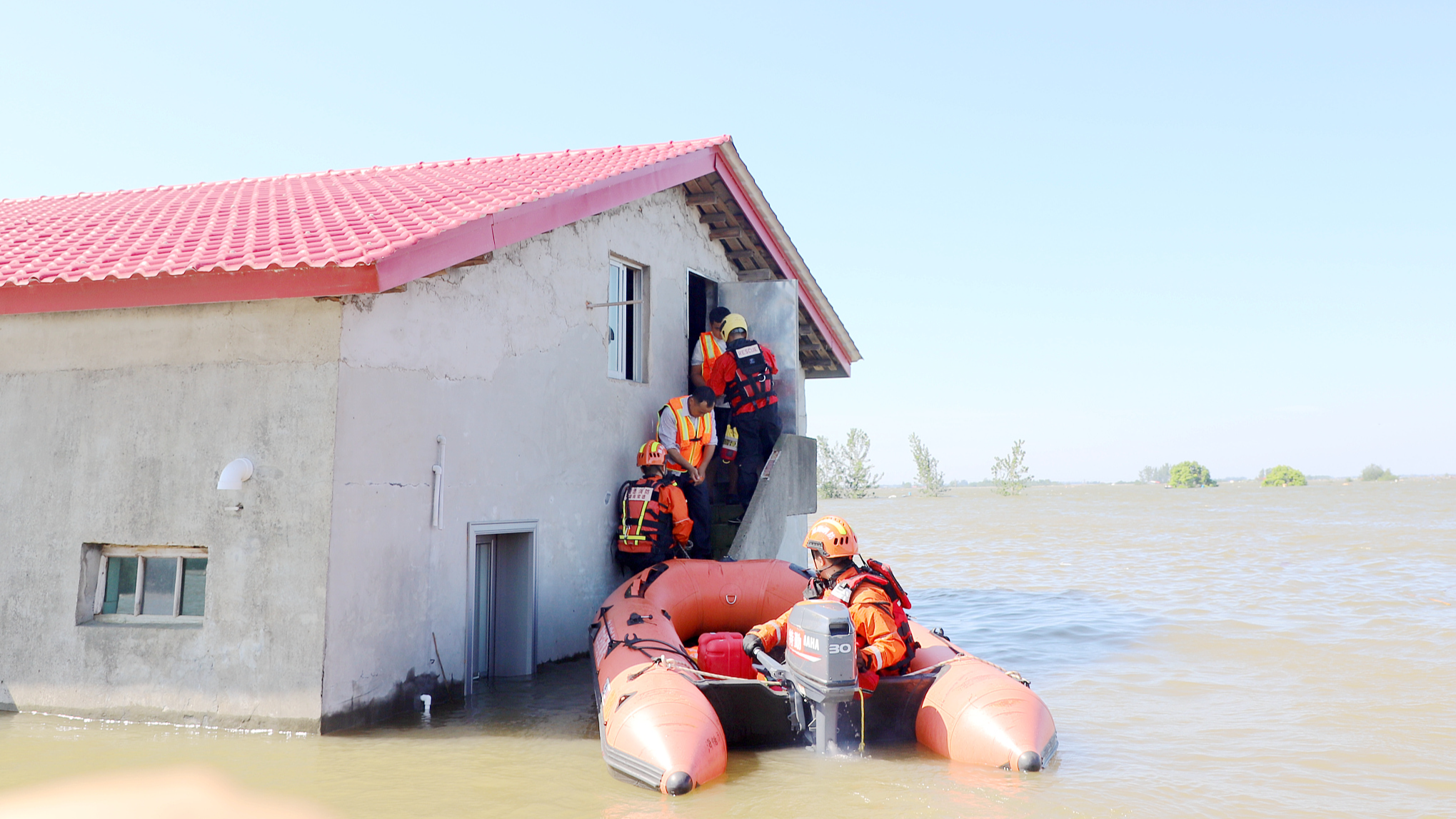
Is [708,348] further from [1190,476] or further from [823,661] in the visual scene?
[1190,476]

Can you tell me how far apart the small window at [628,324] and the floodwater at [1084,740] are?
107 inches

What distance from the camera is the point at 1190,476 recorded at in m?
77.5

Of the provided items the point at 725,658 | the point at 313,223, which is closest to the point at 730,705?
the point at 725,658

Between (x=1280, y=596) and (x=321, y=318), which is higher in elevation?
(x=321, y=318)

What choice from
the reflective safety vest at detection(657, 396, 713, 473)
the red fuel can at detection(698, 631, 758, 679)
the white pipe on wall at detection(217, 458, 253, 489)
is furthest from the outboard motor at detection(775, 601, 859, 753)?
the reflective safety vest at detection(657, 396, 713, 473)

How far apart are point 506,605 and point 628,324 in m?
2.99

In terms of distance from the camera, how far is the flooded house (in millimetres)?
5359

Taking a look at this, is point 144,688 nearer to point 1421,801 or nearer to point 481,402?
point 481,402

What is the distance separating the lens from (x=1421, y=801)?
4.82 m

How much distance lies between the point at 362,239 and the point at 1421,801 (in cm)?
627

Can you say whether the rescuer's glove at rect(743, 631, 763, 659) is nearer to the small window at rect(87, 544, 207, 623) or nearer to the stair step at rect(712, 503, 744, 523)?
the small window at rect(87, 544, 207, 623)

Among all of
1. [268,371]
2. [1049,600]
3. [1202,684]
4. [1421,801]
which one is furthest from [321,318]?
[1049,600]

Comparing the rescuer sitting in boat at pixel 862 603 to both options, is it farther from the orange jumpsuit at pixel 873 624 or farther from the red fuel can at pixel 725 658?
the red fuel can at pixel 725 658

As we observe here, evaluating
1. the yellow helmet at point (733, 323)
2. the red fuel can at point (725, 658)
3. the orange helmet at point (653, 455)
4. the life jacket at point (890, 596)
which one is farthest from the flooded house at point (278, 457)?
the life jacket at point (890, 596)
